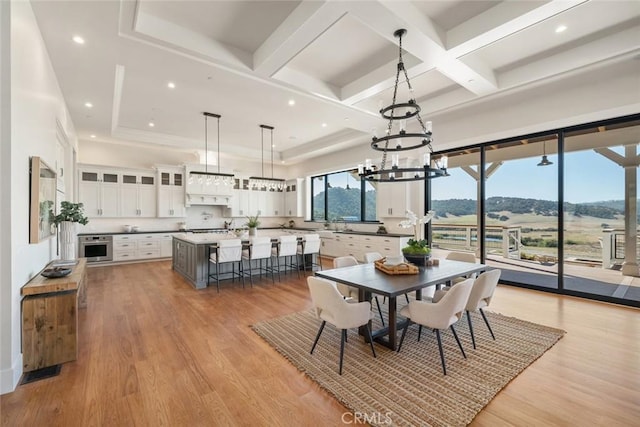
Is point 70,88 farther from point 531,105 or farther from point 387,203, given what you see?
point 531,105

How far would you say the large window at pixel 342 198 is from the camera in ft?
27.0

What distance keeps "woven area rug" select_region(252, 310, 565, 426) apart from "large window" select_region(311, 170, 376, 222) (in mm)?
5094

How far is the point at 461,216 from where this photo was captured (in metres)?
5.94

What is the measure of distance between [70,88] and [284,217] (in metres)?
7.07

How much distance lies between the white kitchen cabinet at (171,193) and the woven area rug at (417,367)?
5.91 metres

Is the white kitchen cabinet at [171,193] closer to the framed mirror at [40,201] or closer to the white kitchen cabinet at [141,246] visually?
the white kitchen cabinet at [141,246]

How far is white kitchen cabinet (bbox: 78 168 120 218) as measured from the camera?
6.84 m

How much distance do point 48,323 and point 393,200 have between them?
6.00 meters

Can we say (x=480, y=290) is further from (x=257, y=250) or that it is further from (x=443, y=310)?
(x=257, y=250)

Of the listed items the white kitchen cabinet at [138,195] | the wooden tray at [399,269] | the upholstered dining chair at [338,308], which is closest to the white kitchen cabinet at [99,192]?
the white kitchen cabinet at [138,195]

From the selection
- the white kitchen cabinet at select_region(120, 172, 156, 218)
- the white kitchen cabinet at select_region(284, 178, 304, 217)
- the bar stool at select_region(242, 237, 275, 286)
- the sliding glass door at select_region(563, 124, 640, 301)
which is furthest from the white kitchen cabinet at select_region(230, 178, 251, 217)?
the sliding glass door at select_region(563, 124, 640, 301)

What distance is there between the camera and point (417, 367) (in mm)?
2432

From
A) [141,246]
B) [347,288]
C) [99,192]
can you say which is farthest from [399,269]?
[99,192]

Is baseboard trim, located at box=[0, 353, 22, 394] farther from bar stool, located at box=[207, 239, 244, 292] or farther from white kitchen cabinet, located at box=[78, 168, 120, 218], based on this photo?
white kitchen cabinet, located at box=[78, 168, 120, 218]
